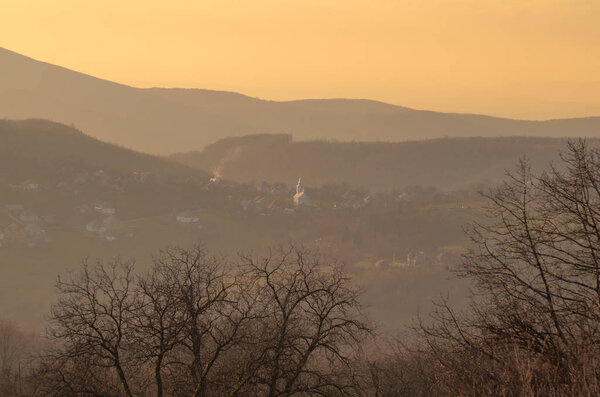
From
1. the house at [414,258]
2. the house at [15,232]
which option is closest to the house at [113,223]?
the house at [15,232]

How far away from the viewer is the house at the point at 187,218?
183 m

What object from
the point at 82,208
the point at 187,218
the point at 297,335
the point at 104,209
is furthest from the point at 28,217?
the point at 297,335

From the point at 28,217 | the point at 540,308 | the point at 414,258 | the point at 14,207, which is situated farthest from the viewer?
the point at 414,258

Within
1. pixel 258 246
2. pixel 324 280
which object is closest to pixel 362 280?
pixel 258 246

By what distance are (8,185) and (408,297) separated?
10775 centimetres

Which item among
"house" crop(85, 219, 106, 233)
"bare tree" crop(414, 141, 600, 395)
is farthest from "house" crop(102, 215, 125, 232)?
"bare tree" crop(414, 141, 600, 395)

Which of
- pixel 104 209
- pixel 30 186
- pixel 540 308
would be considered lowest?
pixel 540 308

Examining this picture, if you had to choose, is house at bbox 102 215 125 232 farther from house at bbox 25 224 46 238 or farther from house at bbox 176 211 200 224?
house at bbox 25 224 46 238

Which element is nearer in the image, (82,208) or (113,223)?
(113,223)

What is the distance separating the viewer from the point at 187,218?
185m

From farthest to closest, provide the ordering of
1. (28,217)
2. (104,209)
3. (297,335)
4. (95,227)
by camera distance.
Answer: (104,209) < (95,227) < (28,217) < (297,335)

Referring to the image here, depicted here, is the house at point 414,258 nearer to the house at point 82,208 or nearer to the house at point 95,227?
the house at point 95,227

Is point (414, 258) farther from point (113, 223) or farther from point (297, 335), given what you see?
point (297, 335)

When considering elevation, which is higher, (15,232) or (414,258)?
(15,232)
